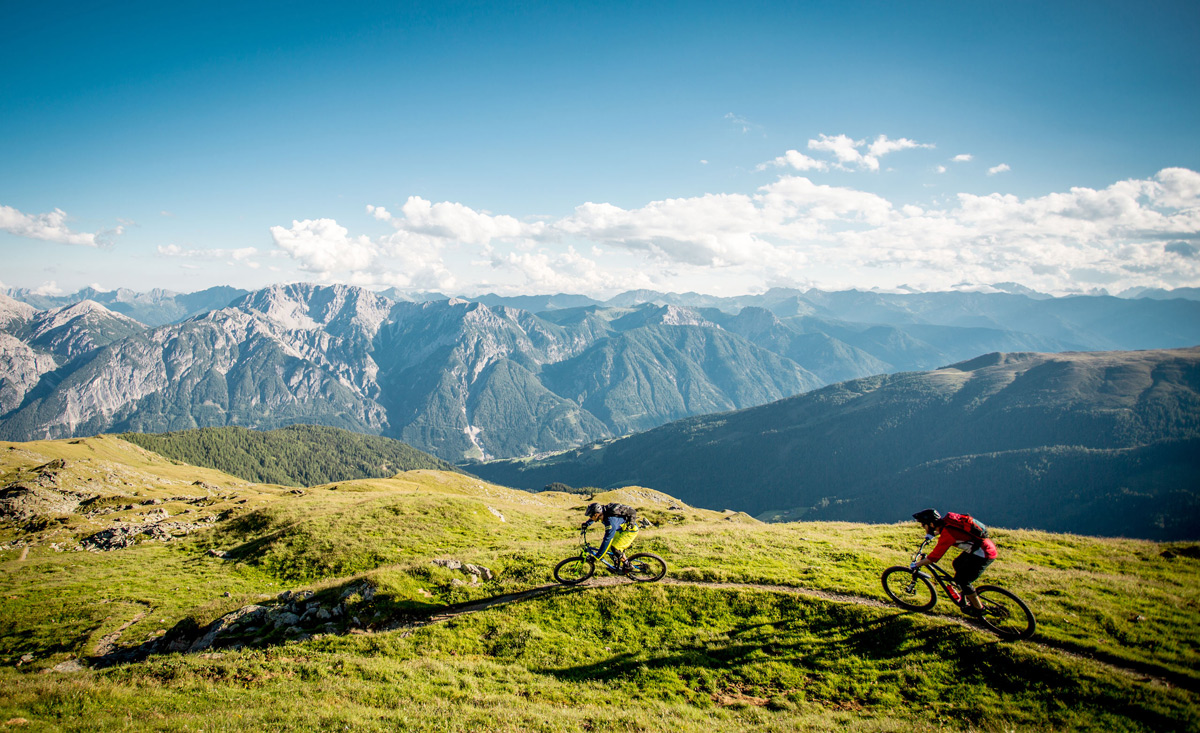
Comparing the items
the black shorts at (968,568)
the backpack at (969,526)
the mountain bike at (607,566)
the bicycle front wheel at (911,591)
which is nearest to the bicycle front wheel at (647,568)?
the mountain bike at (607,566)

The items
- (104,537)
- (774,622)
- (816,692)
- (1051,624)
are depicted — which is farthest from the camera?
(104,537)

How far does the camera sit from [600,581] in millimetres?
23609

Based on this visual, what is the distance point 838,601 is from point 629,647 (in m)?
9.21

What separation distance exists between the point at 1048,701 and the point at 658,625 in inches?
485

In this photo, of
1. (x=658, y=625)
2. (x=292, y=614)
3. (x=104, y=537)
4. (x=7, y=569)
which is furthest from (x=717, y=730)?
(x=104, y=537)

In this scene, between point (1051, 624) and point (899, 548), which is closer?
point (1051, 624)

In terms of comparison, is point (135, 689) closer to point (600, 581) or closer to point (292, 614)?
point (292, 614)

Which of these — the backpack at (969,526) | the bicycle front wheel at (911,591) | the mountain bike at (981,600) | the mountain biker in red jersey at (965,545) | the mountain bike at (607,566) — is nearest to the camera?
the mountain bike at (981,600)

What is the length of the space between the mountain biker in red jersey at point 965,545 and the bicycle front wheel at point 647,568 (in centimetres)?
1113

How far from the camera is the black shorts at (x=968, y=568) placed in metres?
17.6

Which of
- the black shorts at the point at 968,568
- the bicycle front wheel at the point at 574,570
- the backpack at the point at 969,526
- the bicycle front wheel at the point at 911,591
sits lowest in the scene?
the bicycle front wheel at the point at 574,570

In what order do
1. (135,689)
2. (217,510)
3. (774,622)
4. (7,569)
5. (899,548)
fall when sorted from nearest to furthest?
(135,689) → (774,622) → (899,548) → (7,569) → (217,510)

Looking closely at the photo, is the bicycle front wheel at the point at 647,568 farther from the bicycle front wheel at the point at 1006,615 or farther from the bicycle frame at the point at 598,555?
the bicycle front wheel at the point at 1006,615

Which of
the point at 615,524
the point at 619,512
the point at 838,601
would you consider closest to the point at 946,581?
the point at 838,601
